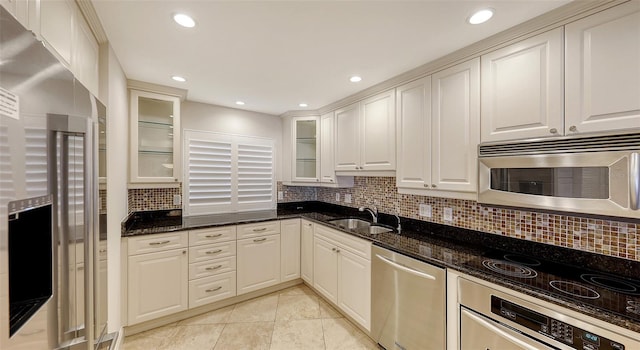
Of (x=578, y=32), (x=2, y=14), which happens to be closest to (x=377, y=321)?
(x=578, y=32)

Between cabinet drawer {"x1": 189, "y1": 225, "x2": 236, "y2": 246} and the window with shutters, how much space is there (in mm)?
624

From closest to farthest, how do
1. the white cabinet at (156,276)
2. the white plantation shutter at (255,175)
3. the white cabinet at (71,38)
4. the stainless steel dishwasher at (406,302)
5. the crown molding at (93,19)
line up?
the white cabinet at (71,38), the crown molding at (93,19), the stainless steel dishwasher at (406,302), the white cabinet at (156,276), the white plantation shutter at (255,175)

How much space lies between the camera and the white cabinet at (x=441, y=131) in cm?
180

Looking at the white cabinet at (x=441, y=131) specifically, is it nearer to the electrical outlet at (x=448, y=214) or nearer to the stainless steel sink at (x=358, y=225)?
the electrical outlet at (x=448, y=214)

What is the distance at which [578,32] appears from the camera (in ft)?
4.41

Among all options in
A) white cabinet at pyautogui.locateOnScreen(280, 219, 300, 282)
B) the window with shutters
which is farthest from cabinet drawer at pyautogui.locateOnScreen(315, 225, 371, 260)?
the window with shutters

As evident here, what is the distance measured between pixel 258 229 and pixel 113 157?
61.7 inches

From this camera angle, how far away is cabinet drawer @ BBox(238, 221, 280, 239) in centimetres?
286

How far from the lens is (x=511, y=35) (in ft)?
5.19

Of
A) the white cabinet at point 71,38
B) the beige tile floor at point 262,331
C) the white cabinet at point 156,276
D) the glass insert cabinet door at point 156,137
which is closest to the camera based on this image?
the white cabinet at point 71,38

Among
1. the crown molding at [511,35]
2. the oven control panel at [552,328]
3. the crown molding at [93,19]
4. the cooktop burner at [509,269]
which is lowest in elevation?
the oven control panel at [552,328]

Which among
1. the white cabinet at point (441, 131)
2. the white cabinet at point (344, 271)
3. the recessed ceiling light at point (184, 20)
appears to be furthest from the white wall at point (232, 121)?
the white cabinet at point (441, 131)

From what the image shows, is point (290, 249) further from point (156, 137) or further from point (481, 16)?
point (481, 16)

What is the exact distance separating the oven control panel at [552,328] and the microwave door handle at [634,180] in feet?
1.95
